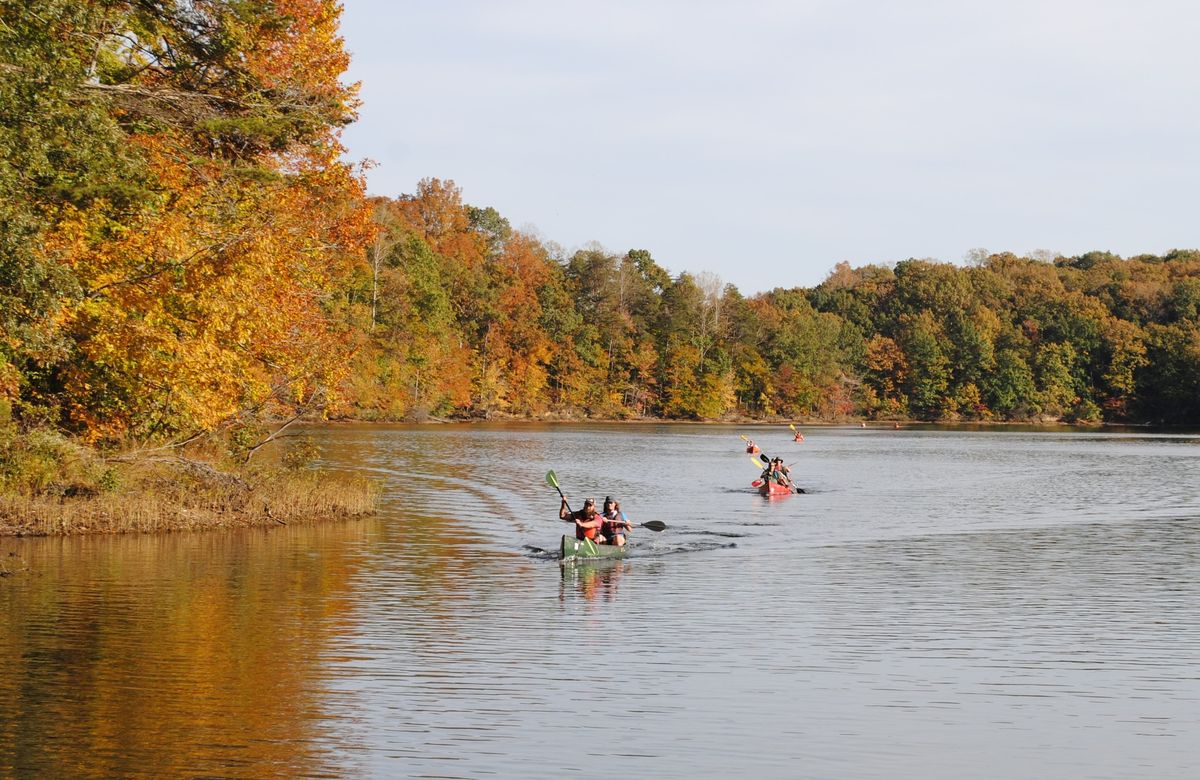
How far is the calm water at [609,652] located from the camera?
38.5 feet

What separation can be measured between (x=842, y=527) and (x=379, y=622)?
18695 mm

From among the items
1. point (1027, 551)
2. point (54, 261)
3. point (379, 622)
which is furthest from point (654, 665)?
point (1027, 551)

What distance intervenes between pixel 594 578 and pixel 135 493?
10511 mm

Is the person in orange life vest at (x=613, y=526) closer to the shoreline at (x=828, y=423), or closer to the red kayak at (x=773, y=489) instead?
the red kayak at (x=773, y=489)

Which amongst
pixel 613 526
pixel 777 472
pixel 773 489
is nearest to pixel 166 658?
pixel 613 526

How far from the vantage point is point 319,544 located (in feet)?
87.1

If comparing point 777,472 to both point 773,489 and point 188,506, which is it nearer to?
point 773,489

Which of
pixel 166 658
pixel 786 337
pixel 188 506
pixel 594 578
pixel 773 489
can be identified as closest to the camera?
pixel 166 658

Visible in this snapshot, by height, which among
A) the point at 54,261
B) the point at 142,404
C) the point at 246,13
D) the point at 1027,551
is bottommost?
the point at 1027,551

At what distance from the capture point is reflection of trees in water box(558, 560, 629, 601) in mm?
21531

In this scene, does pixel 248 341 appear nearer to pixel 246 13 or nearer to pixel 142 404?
pixel 142 404

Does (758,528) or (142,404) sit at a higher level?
(142,404)

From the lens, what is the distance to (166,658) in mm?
15125

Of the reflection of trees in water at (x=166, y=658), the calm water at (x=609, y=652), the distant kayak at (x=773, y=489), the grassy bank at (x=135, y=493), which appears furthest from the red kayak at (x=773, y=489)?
the reflection of trees in water at (x=166, y=658)
